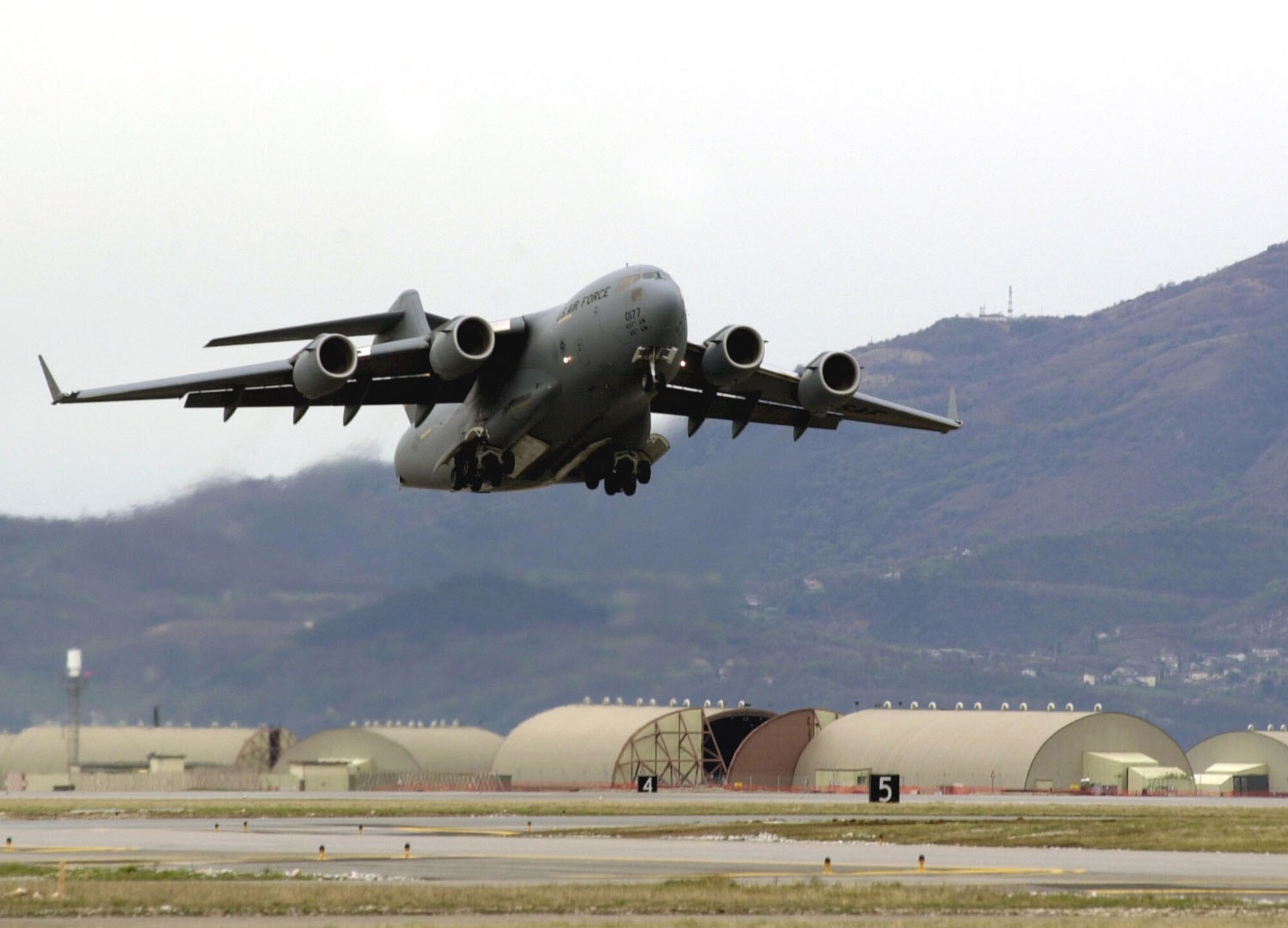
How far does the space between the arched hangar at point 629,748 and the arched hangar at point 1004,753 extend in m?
4.23

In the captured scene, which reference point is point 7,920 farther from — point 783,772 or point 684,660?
point 684,660

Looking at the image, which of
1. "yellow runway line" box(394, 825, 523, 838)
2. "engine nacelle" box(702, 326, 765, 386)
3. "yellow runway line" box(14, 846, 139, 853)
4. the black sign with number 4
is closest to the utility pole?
"yellow runway line" box(394, 825, 523, 838)

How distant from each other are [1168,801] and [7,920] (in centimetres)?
5026

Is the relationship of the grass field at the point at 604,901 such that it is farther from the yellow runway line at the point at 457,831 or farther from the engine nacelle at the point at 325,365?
the yellow runway line at the point at 457,831

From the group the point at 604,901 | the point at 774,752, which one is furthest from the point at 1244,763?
the point at 604,901

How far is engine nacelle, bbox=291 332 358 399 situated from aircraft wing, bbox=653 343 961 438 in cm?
692

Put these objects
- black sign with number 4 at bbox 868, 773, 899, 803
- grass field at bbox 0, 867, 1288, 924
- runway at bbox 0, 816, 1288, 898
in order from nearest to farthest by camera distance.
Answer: grass field at bbox 0, 867, 1288, 924
runway at bbox 0, 816, 1288, 898
black sign with number 4 at bbox 868, 773, 899, 803

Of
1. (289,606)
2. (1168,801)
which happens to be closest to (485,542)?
(289,606)

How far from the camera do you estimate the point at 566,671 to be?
101625 mm

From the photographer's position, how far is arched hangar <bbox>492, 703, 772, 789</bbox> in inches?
3514

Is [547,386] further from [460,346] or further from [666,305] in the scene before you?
[666,305]

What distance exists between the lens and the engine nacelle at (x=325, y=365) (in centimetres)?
3556

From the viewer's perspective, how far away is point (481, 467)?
128 ft

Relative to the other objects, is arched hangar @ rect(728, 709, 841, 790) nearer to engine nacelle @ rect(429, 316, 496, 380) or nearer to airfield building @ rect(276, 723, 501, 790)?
airfield building @ rect(276, 723, 501, 790)
